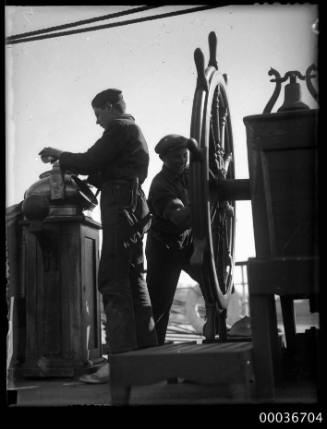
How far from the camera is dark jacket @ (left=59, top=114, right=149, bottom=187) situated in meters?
3.04

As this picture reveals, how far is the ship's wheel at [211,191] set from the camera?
2.27 metres

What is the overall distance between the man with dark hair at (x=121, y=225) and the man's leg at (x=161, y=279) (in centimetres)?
23

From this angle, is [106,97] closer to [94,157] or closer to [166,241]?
[94,157]

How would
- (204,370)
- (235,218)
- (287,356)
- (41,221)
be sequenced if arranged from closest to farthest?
(204,370) < (287,356) < (235,218) < (41,221)

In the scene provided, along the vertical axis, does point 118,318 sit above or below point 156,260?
below

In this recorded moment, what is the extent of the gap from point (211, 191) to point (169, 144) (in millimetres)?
760

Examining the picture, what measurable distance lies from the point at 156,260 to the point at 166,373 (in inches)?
54.8

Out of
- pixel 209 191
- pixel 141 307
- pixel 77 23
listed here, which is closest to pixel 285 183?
pixel 209 191

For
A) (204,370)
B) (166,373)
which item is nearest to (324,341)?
(204,370)

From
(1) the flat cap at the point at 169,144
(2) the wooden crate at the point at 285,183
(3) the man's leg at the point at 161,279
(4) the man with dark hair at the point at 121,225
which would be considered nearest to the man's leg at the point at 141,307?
(4) the man with dark hair at the point at 121,225

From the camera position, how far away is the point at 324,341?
1903 mm

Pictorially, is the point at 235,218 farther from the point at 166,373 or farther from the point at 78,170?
the point at 166,373

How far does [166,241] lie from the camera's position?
3412mm

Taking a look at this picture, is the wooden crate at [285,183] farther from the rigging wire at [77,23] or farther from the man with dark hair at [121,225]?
the rigging wire at [77,23]
